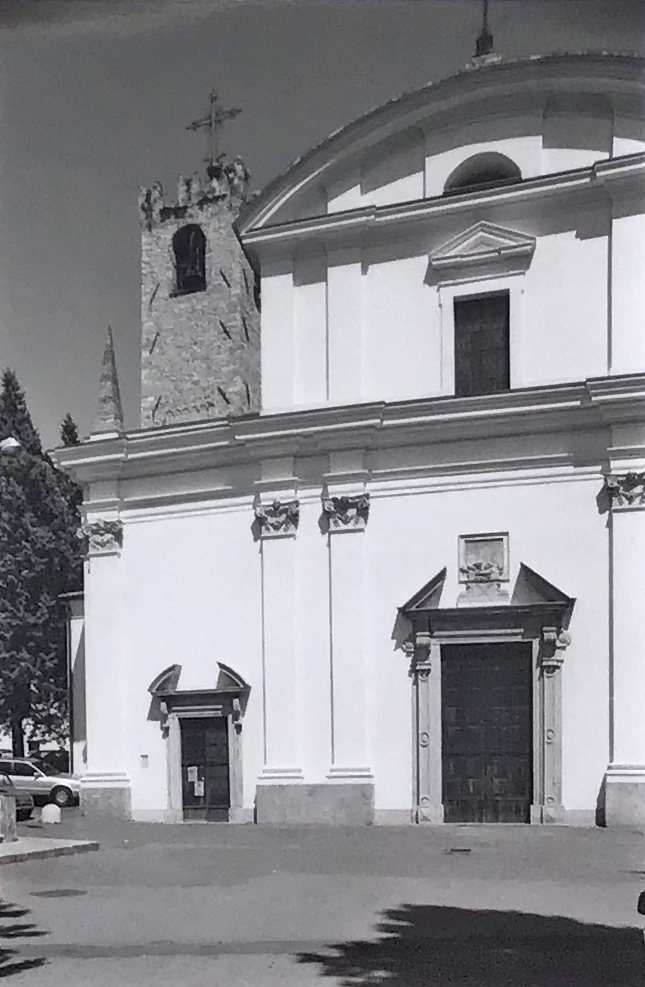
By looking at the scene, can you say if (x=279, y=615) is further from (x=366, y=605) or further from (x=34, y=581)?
(x=34, y=581)

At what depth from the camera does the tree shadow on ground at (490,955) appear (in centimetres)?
617

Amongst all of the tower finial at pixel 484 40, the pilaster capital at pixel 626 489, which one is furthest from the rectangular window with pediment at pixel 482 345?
the tower finial at pixel 484 40

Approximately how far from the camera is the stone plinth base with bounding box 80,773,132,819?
1596 centimetres

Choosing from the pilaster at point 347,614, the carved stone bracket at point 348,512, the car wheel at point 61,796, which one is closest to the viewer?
the pilaster at point 347,614

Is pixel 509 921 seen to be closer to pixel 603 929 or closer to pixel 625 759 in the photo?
pixel 603 929

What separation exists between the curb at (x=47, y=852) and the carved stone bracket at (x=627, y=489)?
23.3ft

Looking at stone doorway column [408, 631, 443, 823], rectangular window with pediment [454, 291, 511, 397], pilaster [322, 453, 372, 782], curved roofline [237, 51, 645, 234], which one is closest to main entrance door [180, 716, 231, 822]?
pilaster [322, 453, 372, 782]

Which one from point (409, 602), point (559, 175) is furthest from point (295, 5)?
point (409, 602)

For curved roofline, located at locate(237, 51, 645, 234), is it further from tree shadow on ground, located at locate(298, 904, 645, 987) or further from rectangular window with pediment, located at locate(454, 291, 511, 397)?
tree shadow on ground, located at locate(298, 904, 645, 987)

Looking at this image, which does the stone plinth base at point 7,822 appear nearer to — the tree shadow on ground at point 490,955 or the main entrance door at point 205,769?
the main entrance door at point 205,769

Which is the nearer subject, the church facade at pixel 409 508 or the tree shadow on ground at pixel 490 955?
the tree shadow on ground at pixel 490 955

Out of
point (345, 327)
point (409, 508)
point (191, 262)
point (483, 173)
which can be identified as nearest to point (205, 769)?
point (409, 508)

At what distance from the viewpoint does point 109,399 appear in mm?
13422

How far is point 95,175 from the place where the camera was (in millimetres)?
8164
